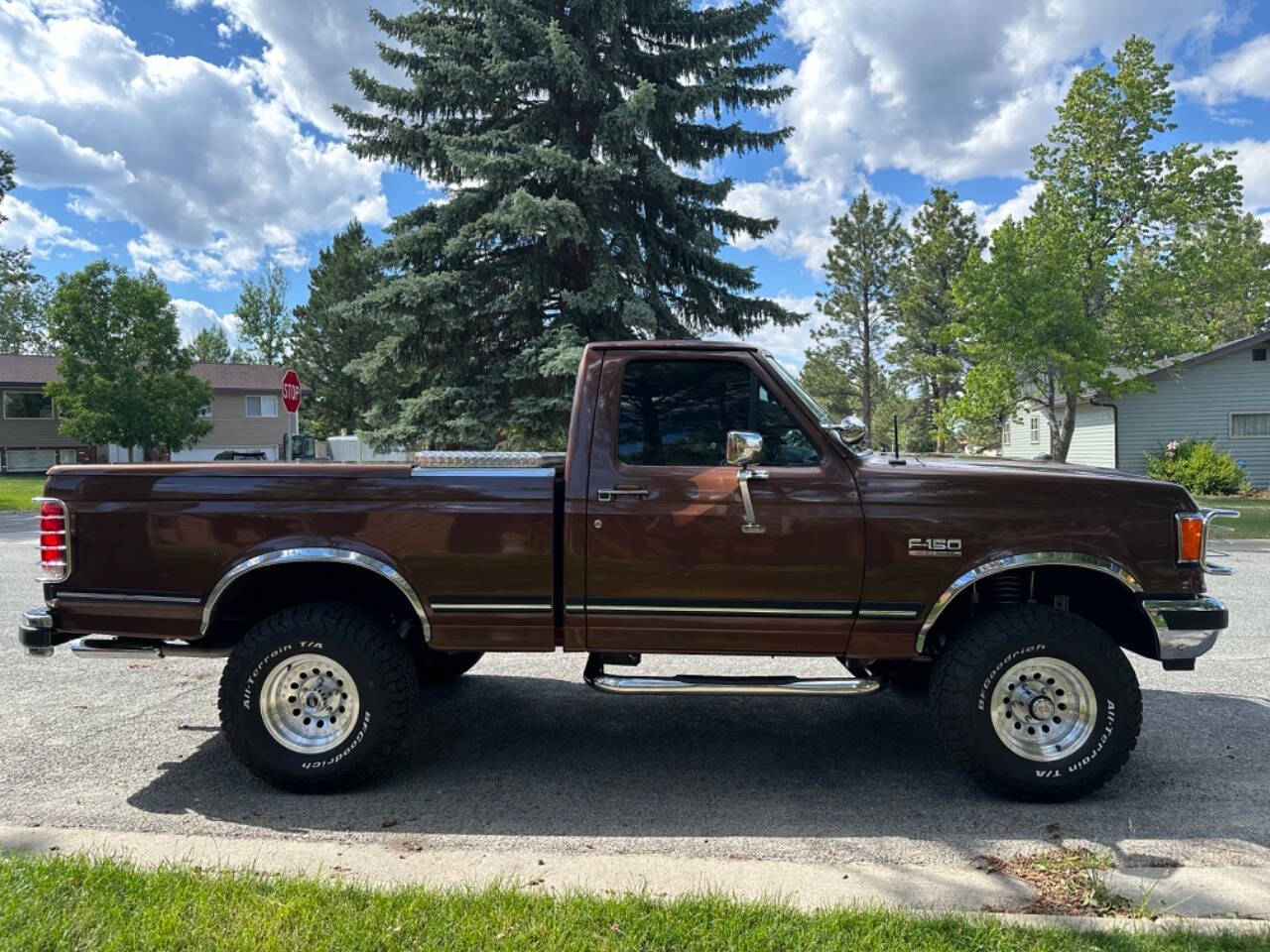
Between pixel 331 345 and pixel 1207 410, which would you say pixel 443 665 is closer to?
pixel 1207 410

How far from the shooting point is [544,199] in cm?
1403

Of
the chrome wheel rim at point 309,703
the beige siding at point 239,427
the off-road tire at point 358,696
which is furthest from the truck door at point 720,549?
the beige siding at point 239,427

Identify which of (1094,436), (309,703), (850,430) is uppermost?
(1094,436)

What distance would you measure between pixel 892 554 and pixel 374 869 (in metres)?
2.53

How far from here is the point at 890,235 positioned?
147 ft

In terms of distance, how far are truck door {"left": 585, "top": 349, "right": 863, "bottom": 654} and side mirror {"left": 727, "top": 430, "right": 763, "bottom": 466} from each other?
0.24 meters

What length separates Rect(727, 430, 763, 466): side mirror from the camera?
11.6ft

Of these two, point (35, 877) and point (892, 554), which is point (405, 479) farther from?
point (892, 554)

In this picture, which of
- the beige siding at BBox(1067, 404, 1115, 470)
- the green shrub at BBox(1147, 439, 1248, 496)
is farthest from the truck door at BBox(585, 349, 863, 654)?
the beige siding at BBox(1067, 404, 1115, 470)

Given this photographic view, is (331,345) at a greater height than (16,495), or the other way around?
(331,345)

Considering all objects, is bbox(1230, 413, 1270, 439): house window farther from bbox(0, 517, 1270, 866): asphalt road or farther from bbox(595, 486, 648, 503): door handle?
bbox(595, 486, 648, 503): door handle

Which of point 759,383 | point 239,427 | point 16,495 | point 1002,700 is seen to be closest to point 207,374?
point 239,427

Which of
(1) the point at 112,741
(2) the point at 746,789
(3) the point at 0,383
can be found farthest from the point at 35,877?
(3) the point at 0,383

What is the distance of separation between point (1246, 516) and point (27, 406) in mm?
44247
